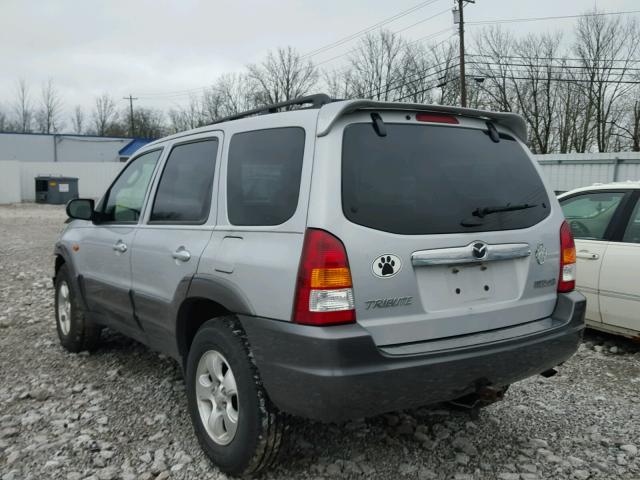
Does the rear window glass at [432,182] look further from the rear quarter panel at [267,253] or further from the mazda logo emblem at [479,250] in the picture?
the rear quarter panel at [267,253]

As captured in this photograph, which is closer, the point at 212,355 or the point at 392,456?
the point at 212,355

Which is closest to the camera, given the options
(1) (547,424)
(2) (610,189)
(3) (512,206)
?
(3) (512,206)

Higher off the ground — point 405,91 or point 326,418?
point 405,91

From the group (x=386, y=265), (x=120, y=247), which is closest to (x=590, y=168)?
(x=120, y=247)

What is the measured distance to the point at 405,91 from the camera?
38938mm

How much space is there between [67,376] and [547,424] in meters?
3.52

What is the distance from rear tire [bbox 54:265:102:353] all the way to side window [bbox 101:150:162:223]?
0.80 m

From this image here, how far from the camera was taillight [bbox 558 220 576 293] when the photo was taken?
3.13 m

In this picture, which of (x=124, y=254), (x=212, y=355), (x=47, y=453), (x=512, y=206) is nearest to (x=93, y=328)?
(x=124, y=254)

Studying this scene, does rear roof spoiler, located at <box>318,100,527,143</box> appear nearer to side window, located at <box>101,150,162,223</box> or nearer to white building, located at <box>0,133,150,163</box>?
side window, located at <box>101,150,162,223</box>

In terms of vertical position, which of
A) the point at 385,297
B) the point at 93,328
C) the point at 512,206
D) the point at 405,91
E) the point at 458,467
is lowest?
the point at 458,467

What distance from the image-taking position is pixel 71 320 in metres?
4.91

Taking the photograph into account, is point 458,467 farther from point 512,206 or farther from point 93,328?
point 93,328

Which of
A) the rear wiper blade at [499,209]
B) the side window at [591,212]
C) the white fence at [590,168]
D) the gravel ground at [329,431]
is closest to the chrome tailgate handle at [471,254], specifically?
the rear wiper blade at [499,209]
